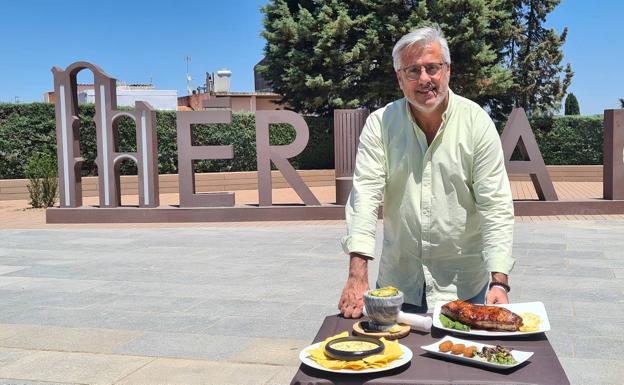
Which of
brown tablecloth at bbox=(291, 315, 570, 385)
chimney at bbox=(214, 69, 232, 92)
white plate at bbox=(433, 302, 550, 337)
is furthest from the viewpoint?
chimney at bbox=(214, 69, 232, 92)

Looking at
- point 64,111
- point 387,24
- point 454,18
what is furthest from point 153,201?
point 454,18

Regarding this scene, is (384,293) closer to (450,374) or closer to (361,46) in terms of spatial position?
(450,374)

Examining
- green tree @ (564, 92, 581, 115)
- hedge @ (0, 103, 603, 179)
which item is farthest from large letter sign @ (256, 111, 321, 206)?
green tree @ (564, 92, 581, 115)

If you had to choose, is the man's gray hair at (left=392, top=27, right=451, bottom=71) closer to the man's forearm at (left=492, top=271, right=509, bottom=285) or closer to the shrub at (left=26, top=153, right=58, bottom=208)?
the man's forearm at (left=492, top=271, right=509, bottom=285)

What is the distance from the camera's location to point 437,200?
2.46 meters

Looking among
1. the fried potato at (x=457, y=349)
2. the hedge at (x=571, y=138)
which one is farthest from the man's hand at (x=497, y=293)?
the hedge at (x=571, y=138)

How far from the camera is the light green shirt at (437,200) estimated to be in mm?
2424

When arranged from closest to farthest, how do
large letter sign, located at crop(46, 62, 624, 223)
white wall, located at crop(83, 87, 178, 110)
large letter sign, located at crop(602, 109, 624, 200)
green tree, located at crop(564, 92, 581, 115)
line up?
large letter sign, located at crop(602, 109, 624, 200)
large letter sign, located at crop(46, 62, 624, 223)
green tree, located at crop(564, 92, 581, 115)
white wall, located at crop(83, 87, 178, 110)

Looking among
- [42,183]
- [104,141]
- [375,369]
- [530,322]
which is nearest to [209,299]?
[530,322]

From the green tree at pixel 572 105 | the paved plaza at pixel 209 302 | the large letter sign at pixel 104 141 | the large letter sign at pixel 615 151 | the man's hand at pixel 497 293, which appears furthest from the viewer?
the green tree at pixel 572 105

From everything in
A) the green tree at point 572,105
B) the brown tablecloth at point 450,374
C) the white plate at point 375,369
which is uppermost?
the green tree at point 572,105

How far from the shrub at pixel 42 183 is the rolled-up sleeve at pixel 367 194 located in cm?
1384

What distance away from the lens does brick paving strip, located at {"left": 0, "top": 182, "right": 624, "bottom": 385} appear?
13.6 feet

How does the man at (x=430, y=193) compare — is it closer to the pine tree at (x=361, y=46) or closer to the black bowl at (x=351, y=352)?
the black bowl at (x=351, y=352)
